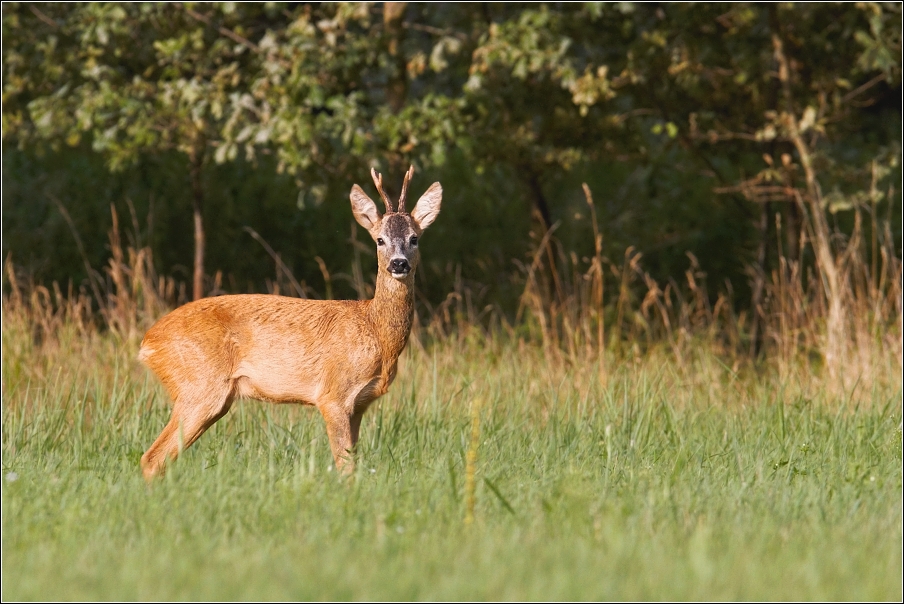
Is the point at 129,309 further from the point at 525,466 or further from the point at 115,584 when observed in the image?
the point at 115,584

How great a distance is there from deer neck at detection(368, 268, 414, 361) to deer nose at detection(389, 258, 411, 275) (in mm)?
220

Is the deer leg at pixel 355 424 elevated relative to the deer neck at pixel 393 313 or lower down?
lower down

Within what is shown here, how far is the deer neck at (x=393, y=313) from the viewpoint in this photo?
605cm

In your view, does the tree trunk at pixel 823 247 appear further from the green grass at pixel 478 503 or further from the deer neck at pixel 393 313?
A: the deer neck at pixel 393 313

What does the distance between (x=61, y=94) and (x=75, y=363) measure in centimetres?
269

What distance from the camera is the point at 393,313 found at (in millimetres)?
6066

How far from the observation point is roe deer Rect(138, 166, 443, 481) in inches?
232

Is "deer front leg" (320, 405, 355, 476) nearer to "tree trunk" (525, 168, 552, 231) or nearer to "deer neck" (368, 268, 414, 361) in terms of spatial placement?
"deer neck" (368, 268, 414, 361)

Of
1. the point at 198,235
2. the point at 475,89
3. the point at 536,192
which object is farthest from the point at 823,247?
the point at 198,235

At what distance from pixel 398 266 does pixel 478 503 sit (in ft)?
4.23

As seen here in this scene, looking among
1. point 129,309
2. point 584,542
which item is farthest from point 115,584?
point 129,309

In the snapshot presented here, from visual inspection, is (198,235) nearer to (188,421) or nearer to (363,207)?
(363,207)

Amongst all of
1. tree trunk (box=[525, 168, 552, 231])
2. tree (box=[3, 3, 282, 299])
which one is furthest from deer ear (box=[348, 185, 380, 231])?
tree trunk (box=[525, 168, 552, 231])

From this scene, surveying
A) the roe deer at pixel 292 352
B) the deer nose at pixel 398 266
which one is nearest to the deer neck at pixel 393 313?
the roe deer at pixel 292 352
